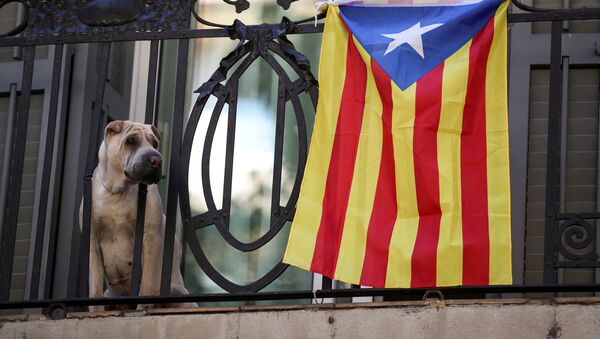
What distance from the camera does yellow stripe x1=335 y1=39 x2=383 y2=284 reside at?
29.9ft

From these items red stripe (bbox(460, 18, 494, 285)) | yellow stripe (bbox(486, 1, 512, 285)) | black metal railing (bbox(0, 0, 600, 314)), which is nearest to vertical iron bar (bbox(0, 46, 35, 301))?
black metal railing (bbox(0, 0, 600, 314))

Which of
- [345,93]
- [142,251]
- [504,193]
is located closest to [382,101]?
[345,93]

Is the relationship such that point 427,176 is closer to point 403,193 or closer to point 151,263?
point 403,193

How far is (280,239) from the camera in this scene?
11.4 meters

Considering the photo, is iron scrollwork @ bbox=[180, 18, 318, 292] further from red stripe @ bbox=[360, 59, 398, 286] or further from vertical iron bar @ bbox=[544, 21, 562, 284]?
vertical iron bar @ bbox=[544, 21, 562, 284]

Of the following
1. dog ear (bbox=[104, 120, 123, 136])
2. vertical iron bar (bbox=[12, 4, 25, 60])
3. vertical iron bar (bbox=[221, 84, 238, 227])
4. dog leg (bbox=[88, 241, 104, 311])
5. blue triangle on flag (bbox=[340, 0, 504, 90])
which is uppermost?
vertical iron bar (bbox=[12, 4, 25, 60])

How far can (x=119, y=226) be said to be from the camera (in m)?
9.91

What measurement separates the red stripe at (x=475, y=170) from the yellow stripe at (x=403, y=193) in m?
0.29

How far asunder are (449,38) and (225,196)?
1628 mm

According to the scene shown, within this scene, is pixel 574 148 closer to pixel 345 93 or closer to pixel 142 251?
pixel 345 93

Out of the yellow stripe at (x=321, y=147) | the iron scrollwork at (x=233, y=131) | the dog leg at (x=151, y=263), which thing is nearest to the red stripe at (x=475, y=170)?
the yellow stripe at (x=321, y=147)

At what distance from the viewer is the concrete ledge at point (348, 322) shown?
8.71 m

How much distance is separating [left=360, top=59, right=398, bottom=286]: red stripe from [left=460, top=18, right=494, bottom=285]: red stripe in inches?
16.3

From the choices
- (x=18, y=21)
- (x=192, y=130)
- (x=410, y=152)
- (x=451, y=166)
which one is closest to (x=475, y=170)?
(x=451, y=166)
